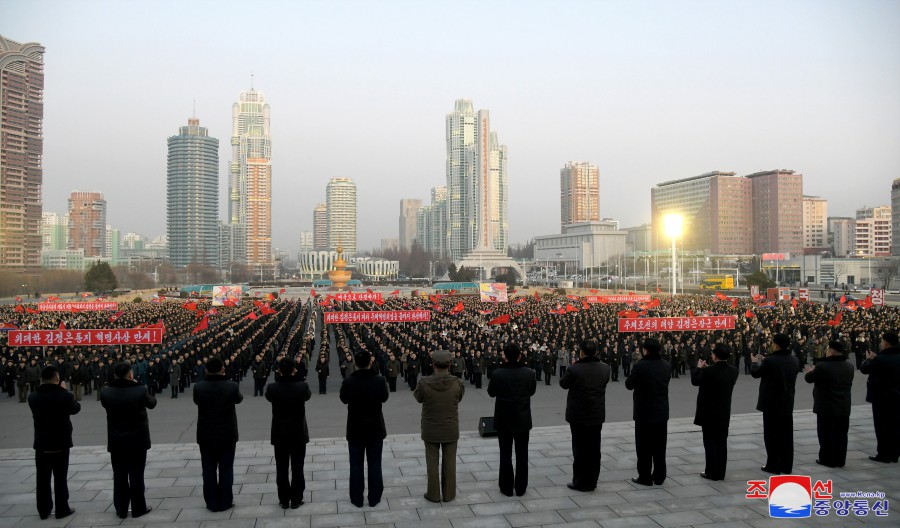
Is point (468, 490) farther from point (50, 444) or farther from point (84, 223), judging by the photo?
point (84, 223)

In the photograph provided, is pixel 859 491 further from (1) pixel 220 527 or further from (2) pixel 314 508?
(1) pixel 220 527

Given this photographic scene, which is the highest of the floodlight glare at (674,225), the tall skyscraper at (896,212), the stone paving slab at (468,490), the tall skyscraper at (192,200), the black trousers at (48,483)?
the tall skyscraper at (192,200)

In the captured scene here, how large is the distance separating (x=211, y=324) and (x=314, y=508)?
26408 millimetres

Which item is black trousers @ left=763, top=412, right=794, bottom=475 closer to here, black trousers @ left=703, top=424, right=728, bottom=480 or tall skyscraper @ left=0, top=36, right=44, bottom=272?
black trousers @ left=703, top=424, right=728, bottom=480

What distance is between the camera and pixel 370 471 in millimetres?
5797

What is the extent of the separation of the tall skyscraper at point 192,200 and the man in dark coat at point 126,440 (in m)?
184

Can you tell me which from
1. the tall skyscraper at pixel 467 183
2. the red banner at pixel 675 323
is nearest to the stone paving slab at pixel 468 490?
the red banner at pixel 675 323

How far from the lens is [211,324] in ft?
98.2

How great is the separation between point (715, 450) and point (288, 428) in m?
4.40

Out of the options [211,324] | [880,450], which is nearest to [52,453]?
[880,450]

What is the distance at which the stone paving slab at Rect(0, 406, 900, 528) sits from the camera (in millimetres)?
5398

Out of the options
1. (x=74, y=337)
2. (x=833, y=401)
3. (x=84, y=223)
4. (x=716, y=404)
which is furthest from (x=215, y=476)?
(x=84, y=223)

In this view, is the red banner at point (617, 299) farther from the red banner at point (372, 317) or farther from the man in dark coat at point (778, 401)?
the man in dark coat at point (778, 401)

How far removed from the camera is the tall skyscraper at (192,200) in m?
181
